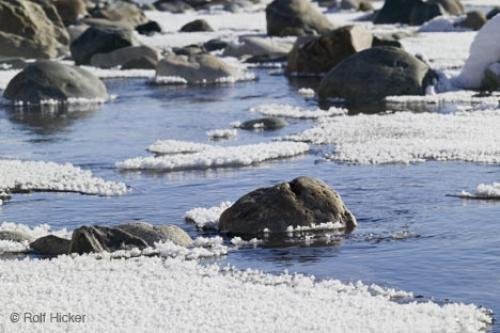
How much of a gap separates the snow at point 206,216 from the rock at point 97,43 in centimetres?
2226

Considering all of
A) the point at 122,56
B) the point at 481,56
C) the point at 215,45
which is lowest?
the point at 481,56

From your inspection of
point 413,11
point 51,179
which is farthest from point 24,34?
point 51,179

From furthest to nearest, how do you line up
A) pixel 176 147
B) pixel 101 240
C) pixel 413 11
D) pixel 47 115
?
pixel 413 11, pixel 47 115, pixel 176 147, pixel 101 240

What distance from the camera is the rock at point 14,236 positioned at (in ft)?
41.5

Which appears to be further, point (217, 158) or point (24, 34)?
point (24, 34)

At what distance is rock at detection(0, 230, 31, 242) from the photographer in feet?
41.5

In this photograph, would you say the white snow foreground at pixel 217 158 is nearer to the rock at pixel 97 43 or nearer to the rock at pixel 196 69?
the rock at pixel 196 69

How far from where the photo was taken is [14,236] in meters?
12.7

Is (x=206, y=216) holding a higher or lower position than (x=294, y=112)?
lower

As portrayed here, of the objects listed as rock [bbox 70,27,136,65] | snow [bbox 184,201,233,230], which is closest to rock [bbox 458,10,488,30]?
rock [bbox 70,27,136,65]

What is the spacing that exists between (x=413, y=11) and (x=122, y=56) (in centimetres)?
2055

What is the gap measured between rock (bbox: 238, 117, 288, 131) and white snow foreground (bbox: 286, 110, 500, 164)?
701 millimetres

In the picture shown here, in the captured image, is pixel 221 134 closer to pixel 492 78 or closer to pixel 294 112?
pixel 294 112

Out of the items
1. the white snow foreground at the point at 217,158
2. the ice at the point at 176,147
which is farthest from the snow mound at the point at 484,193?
the ice at the point at 176,147
